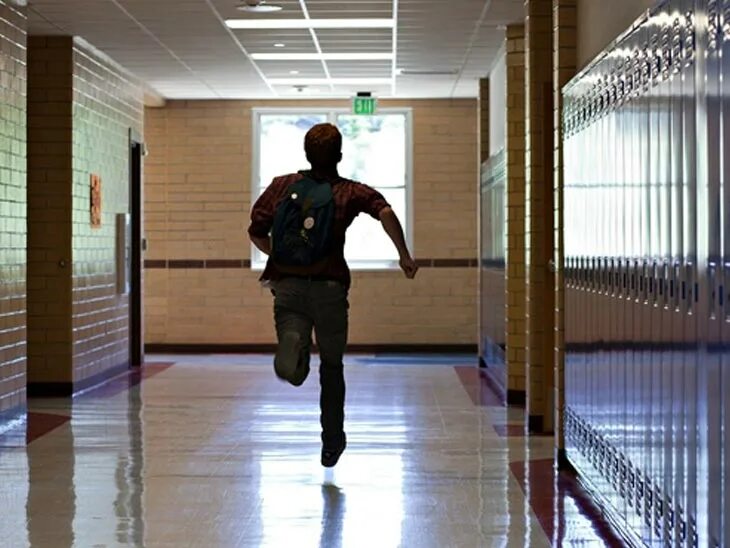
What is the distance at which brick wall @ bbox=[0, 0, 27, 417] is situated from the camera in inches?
348

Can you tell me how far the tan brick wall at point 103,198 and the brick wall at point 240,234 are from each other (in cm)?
235

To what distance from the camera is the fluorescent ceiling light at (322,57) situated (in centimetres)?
1241

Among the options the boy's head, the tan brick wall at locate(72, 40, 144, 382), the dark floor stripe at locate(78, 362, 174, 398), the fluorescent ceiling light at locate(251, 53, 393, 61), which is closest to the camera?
the boy's head

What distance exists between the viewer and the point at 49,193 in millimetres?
11141

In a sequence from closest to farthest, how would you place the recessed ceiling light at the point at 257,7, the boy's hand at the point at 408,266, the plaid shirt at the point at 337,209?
the boy's hand at the point at 408,266 → the plaid shirt at the point at 337,209 → the recessed ceiling light at the point at 257,7

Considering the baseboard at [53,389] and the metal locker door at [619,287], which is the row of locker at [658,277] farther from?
the baseboard at [53,389]

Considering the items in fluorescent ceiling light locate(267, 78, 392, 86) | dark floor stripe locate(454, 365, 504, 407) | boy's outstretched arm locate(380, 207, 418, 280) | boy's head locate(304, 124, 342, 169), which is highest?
fluorescent ceiling light locate(267, 78, 392, 86)

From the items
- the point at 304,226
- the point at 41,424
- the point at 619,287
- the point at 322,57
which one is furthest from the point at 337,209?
the point at 322,57

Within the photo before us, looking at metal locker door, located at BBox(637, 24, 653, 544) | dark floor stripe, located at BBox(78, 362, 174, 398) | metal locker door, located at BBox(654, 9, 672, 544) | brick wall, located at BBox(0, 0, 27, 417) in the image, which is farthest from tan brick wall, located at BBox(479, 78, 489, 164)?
metal locker door, located at BBox(654, 9, 672, 544)

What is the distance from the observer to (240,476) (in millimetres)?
6676

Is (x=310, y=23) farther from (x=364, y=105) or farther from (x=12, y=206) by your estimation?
(x=364, y=105)

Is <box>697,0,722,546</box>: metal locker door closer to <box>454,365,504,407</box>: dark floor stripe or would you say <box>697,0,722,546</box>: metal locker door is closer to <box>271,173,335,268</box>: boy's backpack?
<box>271,173,335,268</box>: boy's backpack

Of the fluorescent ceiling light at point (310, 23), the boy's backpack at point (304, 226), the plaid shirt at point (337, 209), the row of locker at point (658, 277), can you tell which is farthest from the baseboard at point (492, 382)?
the row of locker at point (658, 277)

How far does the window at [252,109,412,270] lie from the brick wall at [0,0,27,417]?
23.7 feet
